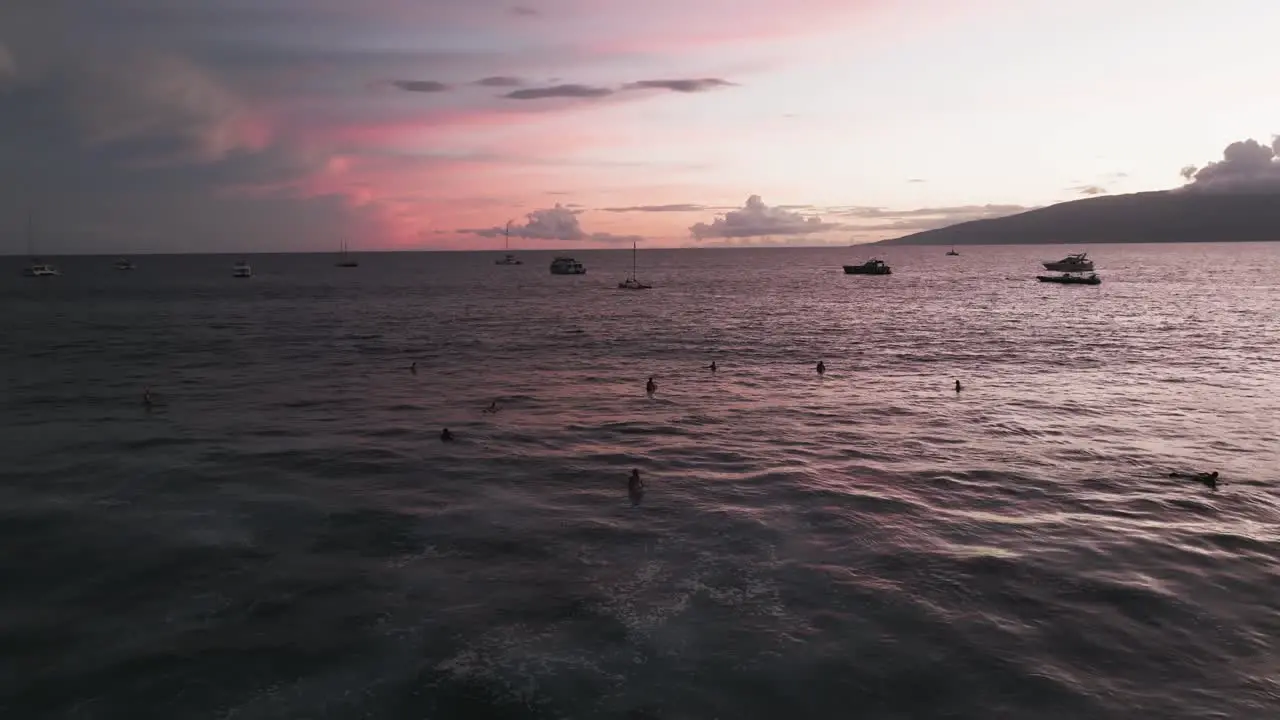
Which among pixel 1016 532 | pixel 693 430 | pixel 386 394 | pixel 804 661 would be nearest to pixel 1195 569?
pixel 1016 532

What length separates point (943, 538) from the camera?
22172 millimetres

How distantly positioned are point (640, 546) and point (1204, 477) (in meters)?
21.8

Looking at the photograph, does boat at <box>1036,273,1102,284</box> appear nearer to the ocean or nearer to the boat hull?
the boat hull

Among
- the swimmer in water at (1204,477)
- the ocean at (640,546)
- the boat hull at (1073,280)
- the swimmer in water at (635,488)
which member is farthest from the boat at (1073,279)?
the swimmer in water at (635,488)

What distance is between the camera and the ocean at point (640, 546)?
14984 mm

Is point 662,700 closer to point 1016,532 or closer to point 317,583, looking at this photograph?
point 317,583

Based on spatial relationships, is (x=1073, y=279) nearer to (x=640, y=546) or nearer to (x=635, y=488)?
(x=635, y=488)

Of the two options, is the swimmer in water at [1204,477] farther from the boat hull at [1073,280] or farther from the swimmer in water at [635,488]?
the boat hull at [1073,280]

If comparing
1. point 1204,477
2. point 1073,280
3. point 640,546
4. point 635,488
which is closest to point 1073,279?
point 1073,280

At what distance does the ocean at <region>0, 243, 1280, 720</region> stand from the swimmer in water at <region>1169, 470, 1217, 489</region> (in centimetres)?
43

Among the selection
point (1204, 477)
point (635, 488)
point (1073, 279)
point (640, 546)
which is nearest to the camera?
point (640, 546)

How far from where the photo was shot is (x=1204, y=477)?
90.3ft

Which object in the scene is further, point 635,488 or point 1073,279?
point 1073,279

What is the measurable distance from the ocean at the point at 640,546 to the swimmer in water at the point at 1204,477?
43cm
